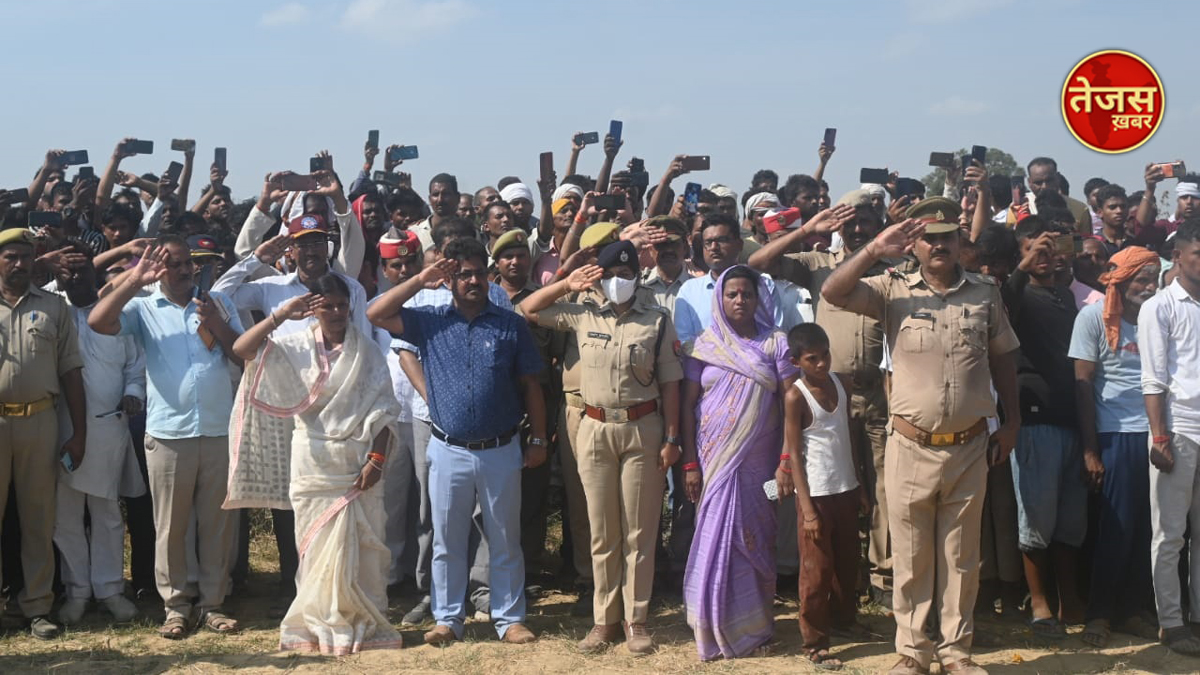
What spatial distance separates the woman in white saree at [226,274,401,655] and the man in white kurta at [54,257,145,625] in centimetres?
107

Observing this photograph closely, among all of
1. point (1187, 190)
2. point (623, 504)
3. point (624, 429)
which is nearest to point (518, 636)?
point (623, 504)

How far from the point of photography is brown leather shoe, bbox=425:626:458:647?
266 inches

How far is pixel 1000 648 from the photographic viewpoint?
664 cm

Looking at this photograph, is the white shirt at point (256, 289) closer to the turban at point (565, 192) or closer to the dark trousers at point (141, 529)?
the dark trousers at point (141, 529)

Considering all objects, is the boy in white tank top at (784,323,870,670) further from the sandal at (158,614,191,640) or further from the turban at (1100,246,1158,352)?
the sandal at (158,614,191,640)

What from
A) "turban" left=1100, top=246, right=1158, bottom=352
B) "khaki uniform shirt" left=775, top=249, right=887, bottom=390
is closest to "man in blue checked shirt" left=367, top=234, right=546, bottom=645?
"khaki uniform shirt" left=775, top=249, right=887, bottom=390

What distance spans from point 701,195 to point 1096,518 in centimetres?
424

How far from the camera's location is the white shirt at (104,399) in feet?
24.2

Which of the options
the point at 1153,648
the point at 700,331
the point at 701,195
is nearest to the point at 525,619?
the point at 700,331

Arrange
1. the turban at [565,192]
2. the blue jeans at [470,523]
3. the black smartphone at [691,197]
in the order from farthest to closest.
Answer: the black smartphone at [691,197] → the turban at [565,192] → the blue jeans at [470,523]

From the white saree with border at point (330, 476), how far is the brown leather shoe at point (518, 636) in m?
0.63

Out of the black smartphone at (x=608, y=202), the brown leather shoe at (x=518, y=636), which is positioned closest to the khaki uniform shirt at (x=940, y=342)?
the black smartphone at (x=608, y=202)

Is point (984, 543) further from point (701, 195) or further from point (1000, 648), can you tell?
point (701, 195)

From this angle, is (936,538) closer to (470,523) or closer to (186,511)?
(470,523)
